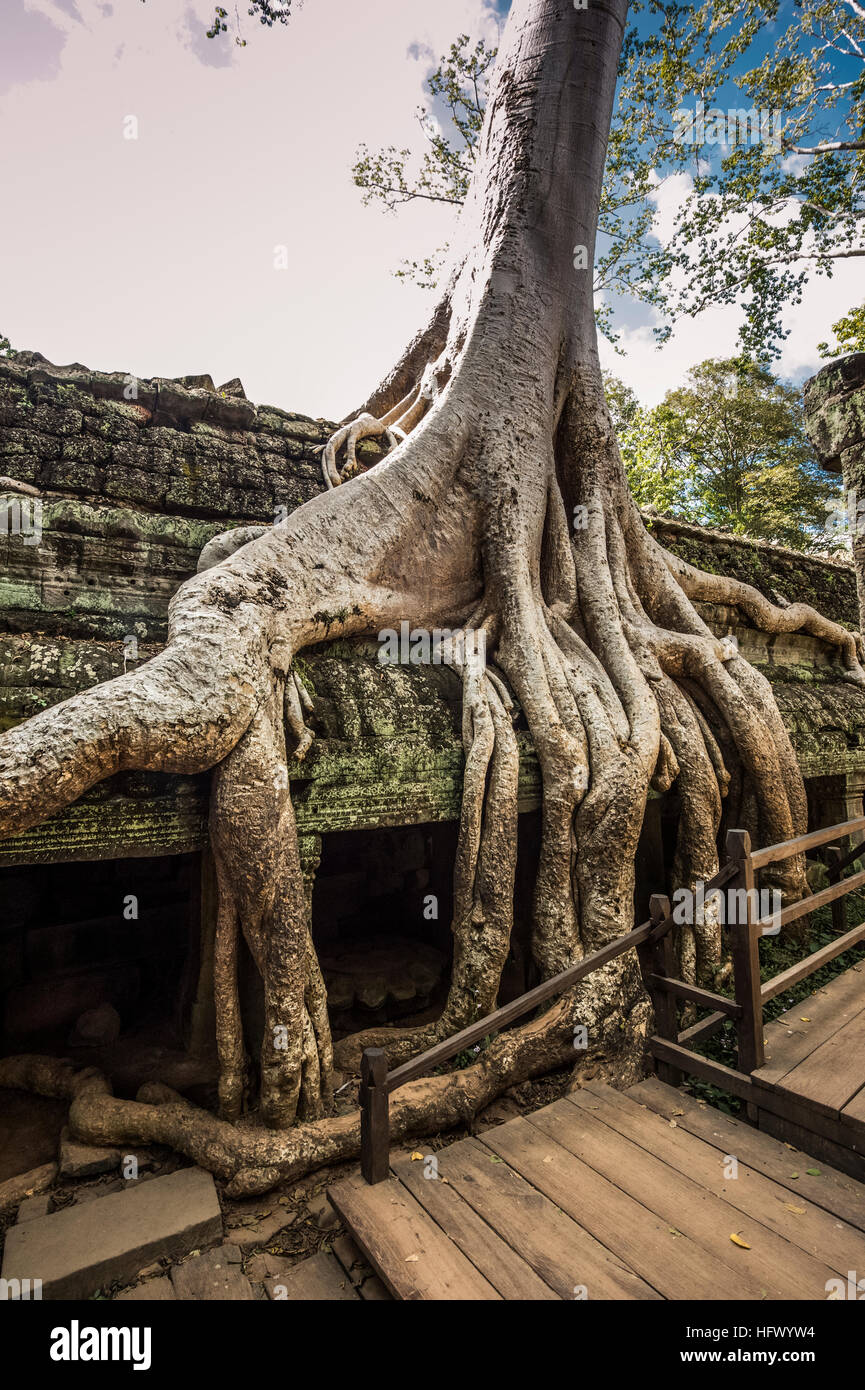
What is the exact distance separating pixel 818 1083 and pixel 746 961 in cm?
43

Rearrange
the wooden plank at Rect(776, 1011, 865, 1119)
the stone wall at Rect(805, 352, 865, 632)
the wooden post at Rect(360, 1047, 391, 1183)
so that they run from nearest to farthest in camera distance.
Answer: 1. the wooden post at Rect(360, 1047, 391, 1183)
2. the wooden plank at Rect(776, 1011, 865, 1119)
3. the stone wall at Rect(805, 352, 865, 632)

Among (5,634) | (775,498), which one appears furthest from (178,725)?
(775,498)

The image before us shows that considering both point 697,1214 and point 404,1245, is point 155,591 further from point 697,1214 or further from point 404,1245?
point 697,1214

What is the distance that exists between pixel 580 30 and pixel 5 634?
4.89 m

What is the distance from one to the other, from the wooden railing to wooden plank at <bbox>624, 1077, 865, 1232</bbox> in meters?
0.13

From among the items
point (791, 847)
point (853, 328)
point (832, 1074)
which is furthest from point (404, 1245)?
point (853, 328)

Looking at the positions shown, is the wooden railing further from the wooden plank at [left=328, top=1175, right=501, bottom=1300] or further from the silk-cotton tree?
the silk-cotton tree

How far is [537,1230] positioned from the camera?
176cm

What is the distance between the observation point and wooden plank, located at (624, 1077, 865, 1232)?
1894mm

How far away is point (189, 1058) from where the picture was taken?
8.64 feet

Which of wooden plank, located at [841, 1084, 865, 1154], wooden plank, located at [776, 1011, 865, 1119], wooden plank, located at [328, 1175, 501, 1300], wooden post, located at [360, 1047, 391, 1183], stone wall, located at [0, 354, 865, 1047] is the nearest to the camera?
wooden plank, located at [328, 1175, 501, 1300]

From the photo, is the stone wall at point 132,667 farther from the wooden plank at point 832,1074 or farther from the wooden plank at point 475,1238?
the wooden plank at point 832,1074
